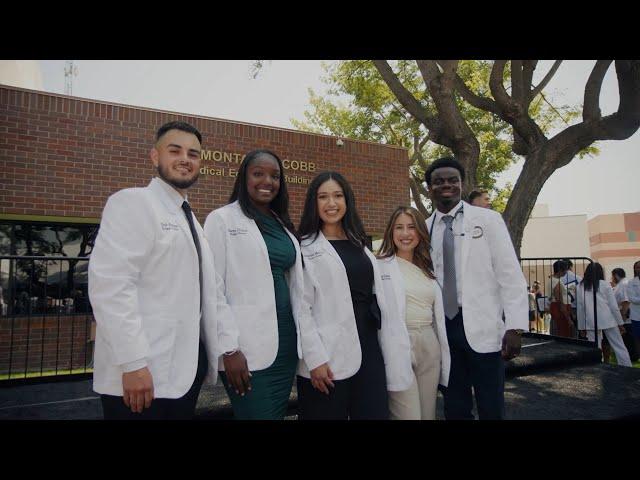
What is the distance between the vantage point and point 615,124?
750 cm

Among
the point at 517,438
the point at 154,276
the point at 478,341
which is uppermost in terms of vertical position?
the point at 154,276

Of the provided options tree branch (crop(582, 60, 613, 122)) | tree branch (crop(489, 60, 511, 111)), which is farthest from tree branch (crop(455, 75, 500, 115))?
tree branch (crop(582, 60, 613, 122))

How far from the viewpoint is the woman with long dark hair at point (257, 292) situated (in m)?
2.50

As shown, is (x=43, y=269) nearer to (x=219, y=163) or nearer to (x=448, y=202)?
(x=219, y=163)

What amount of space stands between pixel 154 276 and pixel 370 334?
1.36 metres

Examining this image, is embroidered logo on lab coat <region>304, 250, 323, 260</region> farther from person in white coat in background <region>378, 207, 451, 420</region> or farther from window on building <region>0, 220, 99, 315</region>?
window on building <region>0, 220, 99, 315</region>

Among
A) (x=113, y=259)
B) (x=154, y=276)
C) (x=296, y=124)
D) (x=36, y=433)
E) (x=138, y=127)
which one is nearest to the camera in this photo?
(x=113, y=259)

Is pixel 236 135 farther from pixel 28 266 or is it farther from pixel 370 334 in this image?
pixel 370 334

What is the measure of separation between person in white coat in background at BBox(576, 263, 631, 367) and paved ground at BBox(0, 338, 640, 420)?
4.64ft

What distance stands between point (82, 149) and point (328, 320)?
22.5ft

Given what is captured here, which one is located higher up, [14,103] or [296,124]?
[296,124]

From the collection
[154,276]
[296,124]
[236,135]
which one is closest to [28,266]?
[236,135]

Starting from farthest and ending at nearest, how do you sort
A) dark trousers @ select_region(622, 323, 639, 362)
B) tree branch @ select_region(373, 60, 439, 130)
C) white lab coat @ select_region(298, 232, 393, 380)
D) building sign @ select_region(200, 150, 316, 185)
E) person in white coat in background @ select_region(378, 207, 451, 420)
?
dark trousers @ select_region(622, 323, 639, 362), building sign @ select_region(200, 150, 316, 185), tree branch @ select_region(373, 60, 439, 130), person in white coat in background @ select_region(378, 207, 451, 420), white lab coat @ select_region(298, 232, 393, 380)

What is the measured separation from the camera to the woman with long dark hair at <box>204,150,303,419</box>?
250cm
